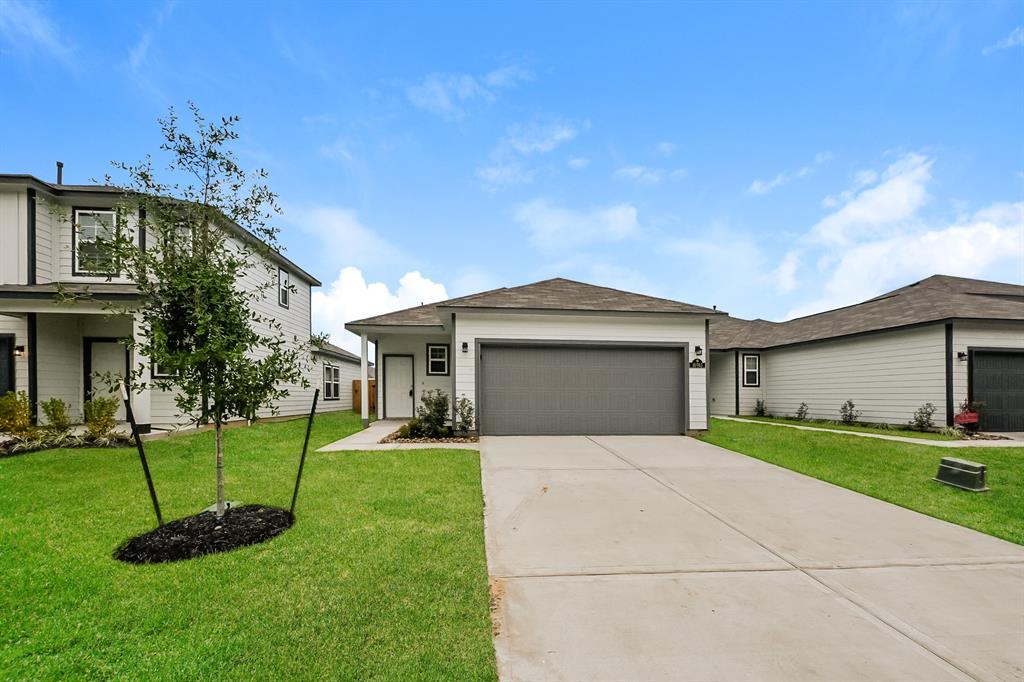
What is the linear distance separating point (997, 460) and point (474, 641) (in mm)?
10208

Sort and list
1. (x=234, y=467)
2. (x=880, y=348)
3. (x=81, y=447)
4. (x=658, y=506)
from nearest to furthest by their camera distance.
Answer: (x=658, y=506) → (x=234, y=467) → (x=81, y=447) → (x=880, y=348)

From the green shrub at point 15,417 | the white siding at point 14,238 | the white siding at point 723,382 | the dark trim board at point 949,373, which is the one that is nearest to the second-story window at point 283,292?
the white siding at point 14,238

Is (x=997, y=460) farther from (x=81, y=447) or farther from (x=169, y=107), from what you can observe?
(x=81, y=447)

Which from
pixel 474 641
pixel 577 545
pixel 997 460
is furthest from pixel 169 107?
pixel 997 460

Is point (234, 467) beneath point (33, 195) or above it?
beneath

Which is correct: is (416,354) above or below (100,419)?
above

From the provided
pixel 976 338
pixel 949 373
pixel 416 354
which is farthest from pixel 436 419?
pixel 976 338

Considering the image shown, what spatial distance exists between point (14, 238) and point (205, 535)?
1156 cm

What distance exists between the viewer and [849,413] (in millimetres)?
14164

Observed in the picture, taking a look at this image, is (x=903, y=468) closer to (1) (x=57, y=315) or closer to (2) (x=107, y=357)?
(2) (x=107, y=357)

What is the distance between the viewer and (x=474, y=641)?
8.48ft

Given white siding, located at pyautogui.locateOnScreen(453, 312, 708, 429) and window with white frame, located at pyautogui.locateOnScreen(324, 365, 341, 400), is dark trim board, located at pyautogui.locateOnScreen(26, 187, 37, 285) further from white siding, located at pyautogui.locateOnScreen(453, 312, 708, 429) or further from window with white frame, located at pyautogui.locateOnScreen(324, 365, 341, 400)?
white siding, located at pyautogui.locateOnScreen(453, 312, 708, 429)

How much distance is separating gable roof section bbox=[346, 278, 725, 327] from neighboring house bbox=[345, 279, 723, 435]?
0.03m

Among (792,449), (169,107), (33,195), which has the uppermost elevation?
(33,195)
